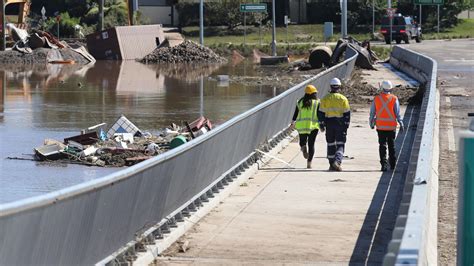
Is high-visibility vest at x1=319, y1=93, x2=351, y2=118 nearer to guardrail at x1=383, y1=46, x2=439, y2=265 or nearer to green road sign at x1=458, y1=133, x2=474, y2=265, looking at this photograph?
guardrail at x1=383, y1=46, x2=439, y2=265

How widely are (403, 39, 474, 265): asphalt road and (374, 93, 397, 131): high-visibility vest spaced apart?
1200 millimetres

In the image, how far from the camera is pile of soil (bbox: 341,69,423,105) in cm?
3278

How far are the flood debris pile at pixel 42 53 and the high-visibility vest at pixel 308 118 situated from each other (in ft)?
148

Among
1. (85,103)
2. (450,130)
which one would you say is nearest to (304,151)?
(450,130)

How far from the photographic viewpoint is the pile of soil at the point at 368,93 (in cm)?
3278

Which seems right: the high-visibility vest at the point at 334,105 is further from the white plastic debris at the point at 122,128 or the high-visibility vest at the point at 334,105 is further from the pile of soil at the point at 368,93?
the pile of soil at the point at 368,93

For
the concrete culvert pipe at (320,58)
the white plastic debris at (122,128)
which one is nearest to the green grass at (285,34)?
the concrete culvert pipe at (320,58)

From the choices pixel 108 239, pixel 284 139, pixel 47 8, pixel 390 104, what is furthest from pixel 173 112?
pixel 47 8

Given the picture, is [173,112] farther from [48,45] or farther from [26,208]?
[48,45]

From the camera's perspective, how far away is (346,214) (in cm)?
1427

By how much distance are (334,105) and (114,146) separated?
527cm

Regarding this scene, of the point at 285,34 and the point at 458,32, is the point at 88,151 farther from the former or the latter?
the point at 458,32

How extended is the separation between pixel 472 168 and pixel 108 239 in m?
4.64

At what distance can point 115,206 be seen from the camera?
10031mm
